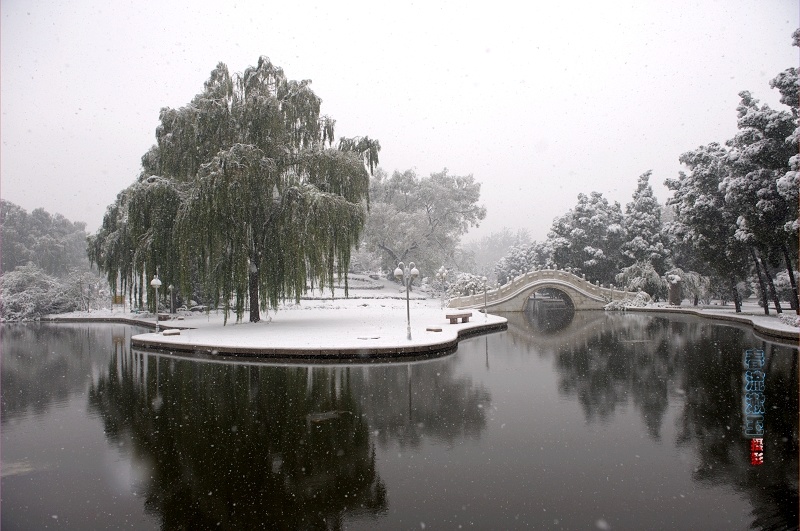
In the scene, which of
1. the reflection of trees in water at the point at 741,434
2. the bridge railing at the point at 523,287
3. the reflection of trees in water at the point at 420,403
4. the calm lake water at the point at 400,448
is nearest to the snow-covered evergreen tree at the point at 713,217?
the bridge railing at the point at 523,287

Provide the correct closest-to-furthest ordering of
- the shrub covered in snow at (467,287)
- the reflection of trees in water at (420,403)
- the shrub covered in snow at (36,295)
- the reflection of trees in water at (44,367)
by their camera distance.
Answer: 1. the reflection of trees in water at (420,403)
2. the reflection of trees in water at (44,367)
3. the shrub covered in snow at (36,295)
4. the shrub covered in snow at (467,287)

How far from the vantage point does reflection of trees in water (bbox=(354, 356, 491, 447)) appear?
7480 mm

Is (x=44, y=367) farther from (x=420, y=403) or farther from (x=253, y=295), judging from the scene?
(x=420, y=403)

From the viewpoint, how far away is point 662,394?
9.60 meters

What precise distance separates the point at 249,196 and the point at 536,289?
84.7ft

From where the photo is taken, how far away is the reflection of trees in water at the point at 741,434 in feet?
16.8

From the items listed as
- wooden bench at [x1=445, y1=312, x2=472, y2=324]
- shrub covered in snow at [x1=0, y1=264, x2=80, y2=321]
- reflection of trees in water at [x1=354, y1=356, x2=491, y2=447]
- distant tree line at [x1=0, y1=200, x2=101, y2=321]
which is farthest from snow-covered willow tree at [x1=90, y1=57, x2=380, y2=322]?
distant tree line at [x1=0, y1=200, x2=101, y2=321]

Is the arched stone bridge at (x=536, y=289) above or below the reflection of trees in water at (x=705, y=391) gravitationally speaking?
above

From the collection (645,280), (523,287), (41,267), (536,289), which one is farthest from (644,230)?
(41,267)

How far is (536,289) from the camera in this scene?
126ft

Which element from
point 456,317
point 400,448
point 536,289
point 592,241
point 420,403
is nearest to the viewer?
point 400,448

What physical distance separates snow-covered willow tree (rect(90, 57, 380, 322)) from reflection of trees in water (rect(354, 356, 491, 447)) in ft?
27.6

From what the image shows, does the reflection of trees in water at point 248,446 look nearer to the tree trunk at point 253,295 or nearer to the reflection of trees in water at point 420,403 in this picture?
the reflection of trees in water at point 420,403

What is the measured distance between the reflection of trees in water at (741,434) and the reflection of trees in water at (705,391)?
1 centimetres
